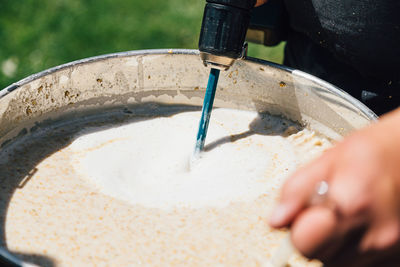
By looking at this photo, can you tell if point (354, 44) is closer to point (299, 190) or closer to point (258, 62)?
point (258, 62)

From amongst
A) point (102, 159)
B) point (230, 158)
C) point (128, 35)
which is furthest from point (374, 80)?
point (128, 35)

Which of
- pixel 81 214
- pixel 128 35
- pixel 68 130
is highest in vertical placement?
pixel 128 35

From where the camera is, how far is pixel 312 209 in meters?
0.46

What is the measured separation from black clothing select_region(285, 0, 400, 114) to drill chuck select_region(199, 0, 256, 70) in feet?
0.64

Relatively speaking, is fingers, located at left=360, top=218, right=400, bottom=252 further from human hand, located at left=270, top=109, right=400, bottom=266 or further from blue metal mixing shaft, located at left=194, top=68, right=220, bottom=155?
blue metal mixing shaft, located at left=194, top=68, right=220, bottom=155

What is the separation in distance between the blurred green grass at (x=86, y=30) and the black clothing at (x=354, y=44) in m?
1.41

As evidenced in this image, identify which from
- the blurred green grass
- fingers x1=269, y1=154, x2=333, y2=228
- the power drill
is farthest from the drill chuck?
the blurred green grass

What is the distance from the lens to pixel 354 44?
3.18ft

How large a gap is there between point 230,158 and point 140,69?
31cm

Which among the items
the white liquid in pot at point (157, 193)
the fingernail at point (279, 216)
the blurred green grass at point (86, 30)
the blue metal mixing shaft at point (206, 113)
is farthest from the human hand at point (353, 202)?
the blurred green grass at point (86, 30)

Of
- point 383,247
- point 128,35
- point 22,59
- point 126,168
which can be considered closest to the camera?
point 383,247

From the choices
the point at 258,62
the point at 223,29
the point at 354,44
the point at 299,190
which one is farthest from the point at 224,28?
the point at 299,190

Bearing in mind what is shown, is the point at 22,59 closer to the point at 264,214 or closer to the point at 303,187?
the point at 264,214

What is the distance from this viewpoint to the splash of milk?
86 cm
